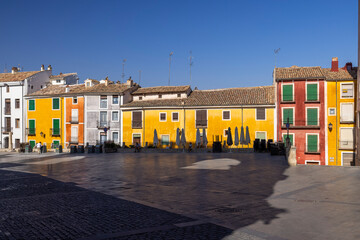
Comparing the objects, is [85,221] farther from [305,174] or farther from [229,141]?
[229,141]

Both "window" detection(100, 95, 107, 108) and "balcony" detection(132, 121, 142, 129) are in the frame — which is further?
"window" detection(100, 95, 107, 108)

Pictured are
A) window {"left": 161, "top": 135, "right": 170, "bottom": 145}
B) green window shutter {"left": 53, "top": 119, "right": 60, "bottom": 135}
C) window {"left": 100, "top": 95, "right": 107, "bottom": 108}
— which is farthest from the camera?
green window shutter {"left": 53, "top": 119, "right": 60, "bottom": 135}

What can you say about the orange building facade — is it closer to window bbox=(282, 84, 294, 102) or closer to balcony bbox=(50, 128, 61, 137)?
balcony bbox=(50, 128, 61, 137)

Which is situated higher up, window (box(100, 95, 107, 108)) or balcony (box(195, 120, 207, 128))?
window (box(100, 95, 107, 108))

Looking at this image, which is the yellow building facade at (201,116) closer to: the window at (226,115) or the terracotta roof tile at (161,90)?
the window at (226,115)

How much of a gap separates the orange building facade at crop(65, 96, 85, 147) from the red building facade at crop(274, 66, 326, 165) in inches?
1061

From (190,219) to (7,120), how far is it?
52.9 metres

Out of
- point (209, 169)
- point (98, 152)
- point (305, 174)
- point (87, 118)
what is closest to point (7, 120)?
point (87, 118)

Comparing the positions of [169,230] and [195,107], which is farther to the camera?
[195,107]

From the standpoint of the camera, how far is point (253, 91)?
43.2 meters

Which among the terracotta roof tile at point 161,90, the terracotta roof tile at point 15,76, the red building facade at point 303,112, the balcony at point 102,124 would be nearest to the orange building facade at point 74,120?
the balcony at point 102,124

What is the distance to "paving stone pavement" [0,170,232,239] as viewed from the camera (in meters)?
7.33

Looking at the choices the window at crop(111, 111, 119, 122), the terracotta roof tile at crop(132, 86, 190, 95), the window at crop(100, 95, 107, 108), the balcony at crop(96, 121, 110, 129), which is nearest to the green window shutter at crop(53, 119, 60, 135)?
the balcony at crop(96, 121, 110, 129)

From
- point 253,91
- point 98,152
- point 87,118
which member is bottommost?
point 98,152
